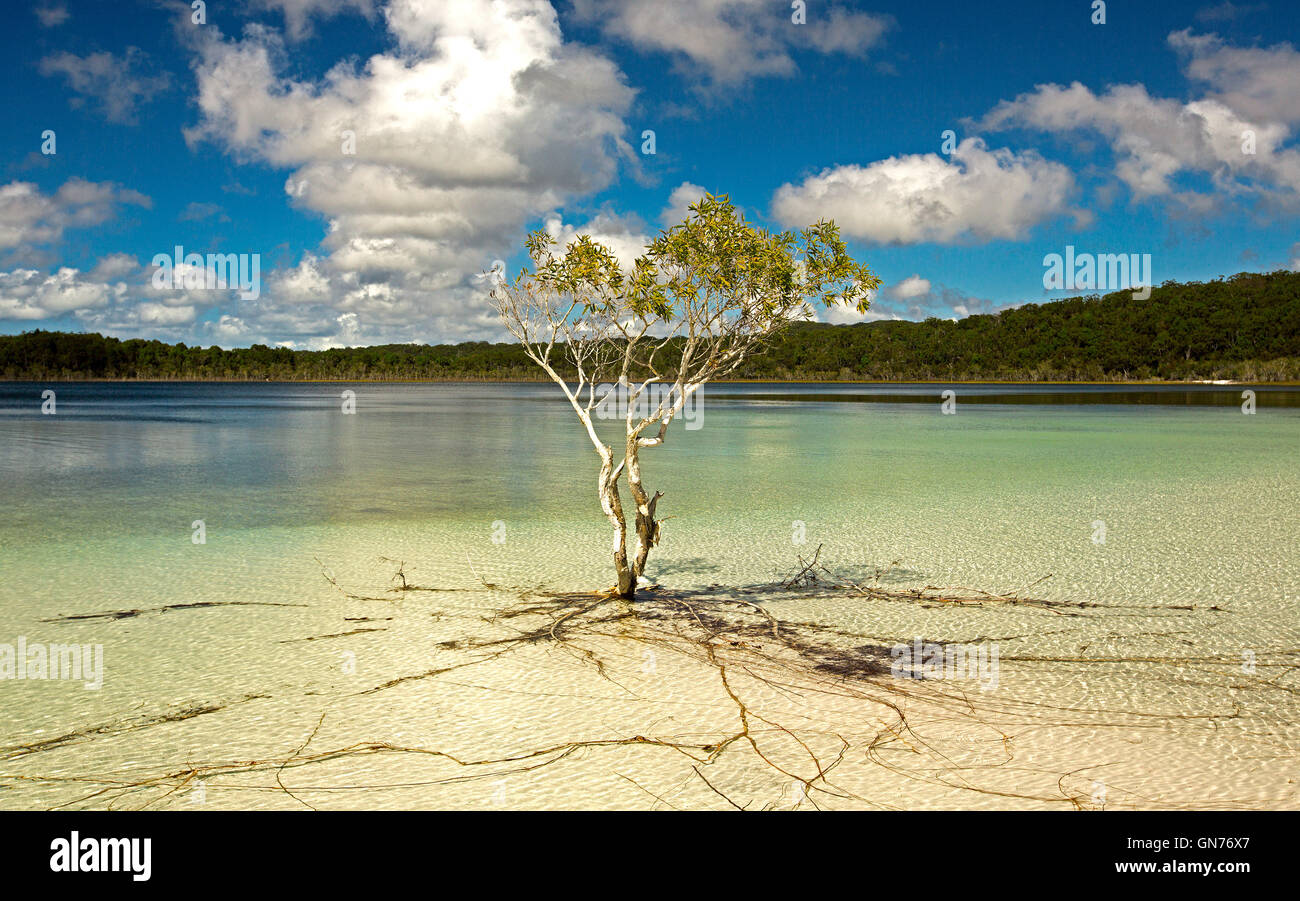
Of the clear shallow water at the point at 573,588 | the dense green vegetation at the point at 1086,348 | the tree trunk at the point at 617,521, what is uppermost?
the dense green vegetation at the point at 1086,348

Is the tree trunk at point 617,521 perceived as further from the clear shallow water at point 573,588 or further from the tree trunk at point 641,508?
the clear shallow water at point 573,588

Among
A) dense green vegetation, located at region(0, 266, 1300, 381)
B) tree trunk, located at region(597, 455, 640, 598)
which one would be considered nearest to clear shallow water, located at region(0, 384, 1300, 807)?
tree trunk, located at region(597, 455, 640, 598)

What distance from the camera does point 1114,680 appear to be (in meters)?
6.41

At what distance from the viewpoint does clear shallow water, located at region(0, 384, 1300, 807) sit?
500 cm

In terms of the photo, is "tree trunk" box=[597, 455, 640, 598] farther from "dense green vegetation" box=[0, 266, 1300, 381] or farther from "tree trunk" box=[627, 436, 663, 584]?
"dense green vegetation" box=[0, 266, 1300, 381]

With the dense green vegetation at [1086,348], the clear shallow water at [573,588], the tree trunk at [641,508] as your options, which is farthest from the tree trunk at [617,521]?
the dense green vegetation at [1086,348]

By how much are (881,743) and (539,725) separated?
212cm

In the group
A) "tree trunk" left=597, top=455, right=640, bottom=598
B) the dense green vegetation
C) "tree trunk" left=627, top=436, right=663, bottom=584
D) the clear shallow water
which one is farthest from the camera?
the dense green vegetation

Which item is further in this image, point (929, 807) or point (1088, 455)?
point (1088, 455)

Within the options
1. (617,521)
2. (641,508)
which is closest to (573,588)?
(617,521)

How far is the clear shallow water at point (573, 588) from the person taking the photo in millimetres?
5000
